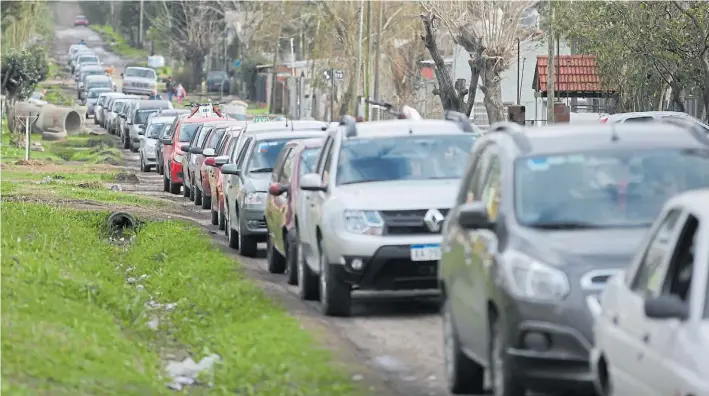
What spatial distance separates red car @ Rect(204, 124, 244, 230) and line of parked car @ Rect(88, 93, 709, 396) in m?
9.37

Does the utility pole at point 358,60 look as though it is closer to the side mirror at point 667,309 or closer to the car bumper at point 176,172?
the car bumper at point 176,172

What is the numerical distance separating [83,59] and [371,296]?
10416 centimetres

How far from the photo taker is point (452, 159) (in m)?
16.1

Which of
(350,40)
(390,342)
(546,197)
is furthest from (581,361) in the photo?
(350,40)

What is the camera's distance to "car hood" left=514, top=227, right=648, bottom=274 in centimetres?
927

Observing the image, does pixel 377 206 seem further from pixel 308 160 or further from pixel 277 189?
pixel 308 160

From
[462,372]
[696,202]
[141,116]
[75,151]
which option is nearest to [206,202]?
[462,372]

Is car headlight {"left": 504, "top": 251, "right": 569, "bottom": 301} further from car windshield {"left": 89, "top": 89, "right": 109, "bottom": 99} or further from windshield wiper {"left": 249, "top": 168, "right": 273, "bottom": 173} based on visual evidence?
car windshield {"left": 89, "top": 89, "right": 109, "bottom": 99}

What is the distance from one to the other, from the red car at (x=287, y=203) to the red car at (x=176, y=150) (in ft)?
60.3

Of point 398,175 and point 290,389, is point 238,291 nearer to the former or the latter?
point 398,175

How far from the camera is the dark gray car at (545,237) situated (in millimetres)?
9070

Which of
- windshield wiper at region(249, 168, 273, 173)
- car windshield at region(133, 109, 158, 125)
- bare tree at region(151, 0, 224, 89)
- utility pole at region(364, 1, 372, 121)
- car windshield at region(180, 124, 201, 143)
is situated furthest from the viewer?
bare tree at region(151, 0, 224, 89)

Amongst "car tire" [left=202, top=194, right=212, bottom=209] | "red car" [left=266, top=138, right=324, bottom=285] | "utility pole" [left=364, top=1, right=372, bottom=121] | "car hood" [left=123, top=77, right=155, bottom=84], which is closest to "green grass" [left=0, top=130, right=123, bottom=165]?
"utility pole" [left=364, top=1, right=372, bottom=121]

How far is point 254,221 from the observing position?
21.9 m
